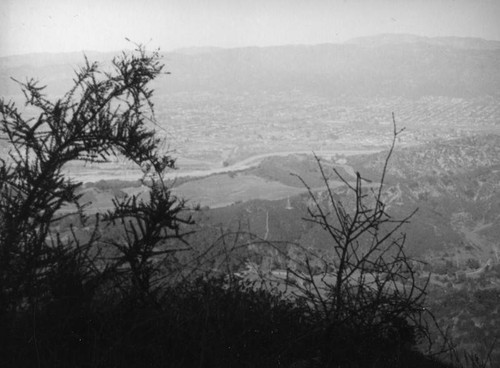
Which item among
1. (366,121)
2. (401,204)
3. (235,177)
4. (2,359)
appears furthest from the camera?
(366,121)

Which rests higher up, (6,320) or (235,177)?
(6,320)

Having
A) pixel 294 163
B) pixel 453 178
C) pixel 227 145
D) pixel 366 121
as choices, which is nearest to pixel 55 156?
pixel 294 163

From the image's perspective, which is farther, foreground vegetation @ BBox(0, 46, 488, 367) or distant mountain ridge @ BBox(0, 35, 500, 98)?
distant mountain ridge @ BBox(0, 35, 500, 98)

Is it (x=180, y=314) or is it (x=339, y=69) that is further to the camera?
(x=339, y=69)

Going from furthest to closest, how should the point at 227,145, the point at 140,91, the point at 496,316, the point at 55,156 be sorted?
the point at 227,145 → the point at 496,316 → the point at 140,91 → the point at 55,156

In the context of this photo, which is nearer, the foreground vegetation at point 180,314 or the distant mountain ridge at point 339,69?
the foreground vegetation at point 180,314

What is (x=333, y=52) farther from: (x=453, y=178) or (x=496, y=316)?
(x=496, y=316)

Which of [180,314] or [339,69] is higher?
[339,69]

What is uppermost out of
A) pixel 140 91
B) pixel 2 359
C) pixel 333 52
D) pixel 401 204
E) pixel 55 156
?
pixel 333 52
